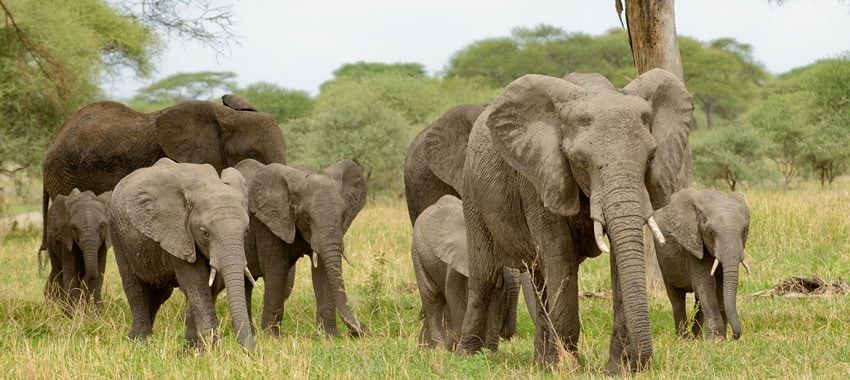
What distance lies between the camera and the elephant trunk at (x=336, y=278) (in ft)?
30.7

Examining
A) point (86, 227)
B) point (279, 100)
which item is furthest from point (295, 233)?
point (279, 100)

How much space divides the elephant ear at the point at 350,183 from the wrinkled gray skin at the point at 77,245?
79.7 inches

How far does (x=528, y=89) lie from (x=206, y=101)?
5.81 metres

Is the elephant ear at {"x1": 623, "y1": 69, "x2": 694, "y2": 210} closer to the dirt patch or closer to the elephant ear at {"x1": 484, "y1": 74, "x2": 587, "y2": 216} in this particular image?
the elephant ear at {"x1": 484, "y1": 74, "x2": 587, "y2": 216}

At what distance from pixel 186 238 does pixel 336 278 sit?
5.70 ft

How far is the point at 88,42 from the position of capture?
24.9 metres

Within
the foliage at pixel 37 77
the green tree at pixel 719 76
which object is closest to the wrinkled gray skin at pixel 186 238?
the foliage at pixel 37 77

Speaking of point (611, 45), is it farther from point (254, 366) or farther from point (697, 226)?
point (254, 366)

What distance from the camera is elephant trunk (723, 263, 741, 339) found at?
8367 millimetres

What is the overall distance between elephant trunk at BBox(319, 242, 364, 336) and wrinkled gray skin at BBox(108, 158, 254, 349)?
124cm

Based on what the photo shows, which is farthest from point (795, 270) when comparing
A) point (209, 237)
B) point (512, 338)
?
point (209, 237)

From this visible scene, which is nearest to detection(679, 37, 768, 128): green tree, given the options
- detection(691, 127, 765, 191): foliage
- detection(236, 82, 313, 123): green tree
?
detection(236, 82, 313, 123): green tree

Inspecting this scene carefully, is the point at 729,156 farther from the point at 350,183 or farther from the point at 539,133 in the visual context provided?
the point at 539,133

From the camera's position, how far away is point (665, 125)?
6.23m
